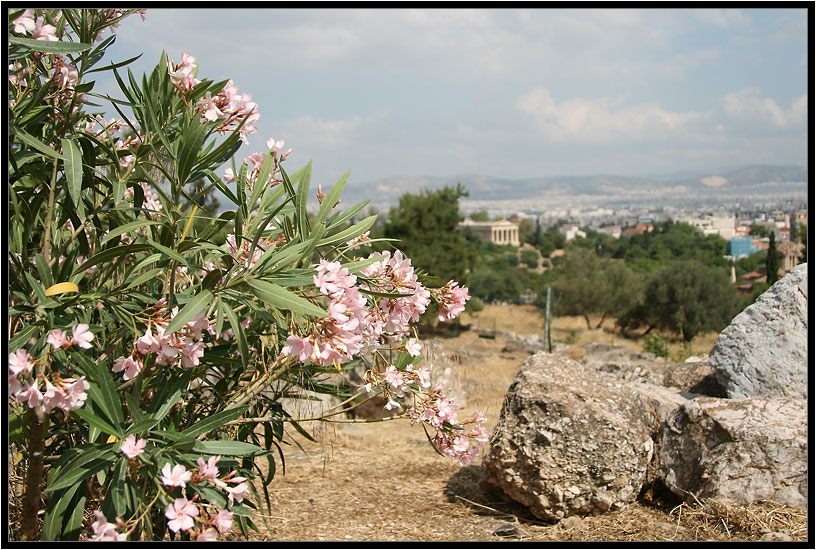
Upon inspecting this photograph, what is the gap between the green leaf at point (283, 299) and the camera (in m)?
1.30

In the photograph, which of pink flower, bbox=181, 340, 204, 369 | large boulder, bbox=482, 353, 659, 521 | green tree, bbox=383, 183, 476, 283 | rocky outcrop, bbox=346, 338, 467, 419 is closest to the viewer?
pink flower, bbox=181, 340, 204, 369

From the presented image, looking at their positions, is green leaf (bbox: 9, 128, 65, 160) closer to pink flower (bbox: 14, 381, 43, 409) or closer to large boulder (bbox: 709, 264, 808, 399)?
pink flower (bbox: 14, 381, 43, 409)

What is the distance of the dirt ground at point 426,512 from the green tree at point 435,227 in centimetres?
1519

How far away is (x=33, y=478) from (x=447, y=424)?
1.23 meters

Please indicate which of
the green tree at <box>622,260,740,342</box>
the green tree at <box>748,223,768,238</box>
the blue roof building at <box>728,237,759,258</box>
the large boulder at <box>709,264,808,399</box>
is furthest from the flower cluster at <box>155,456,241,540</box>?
the green tree at <box>748,223,768,238</box>

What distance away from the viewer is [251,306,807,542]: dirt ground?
9.87 ft

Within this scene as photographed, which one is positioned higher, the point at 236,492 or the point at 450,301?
the point at 450,301

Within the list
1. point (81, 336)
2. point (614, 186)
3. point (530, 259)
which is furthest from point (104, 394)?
point (614, 186)

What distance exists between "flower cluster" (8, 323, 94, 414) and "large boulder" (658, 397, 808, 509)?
9.55ft

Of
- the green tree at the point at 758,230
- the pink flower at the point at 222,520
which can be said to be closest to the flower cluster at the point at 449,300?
the pink flower at the point at 222,520

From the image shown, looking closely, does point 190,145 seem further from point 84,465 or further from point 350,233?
point 84,465

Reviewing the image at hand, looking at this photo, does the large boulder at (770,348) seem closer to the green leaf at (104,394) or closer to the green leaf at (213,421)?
the green leaf at (213,421)

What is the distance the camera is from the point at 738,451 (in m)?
3.13

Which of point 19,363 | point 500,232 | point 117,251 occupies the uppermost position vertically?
point 117,251
